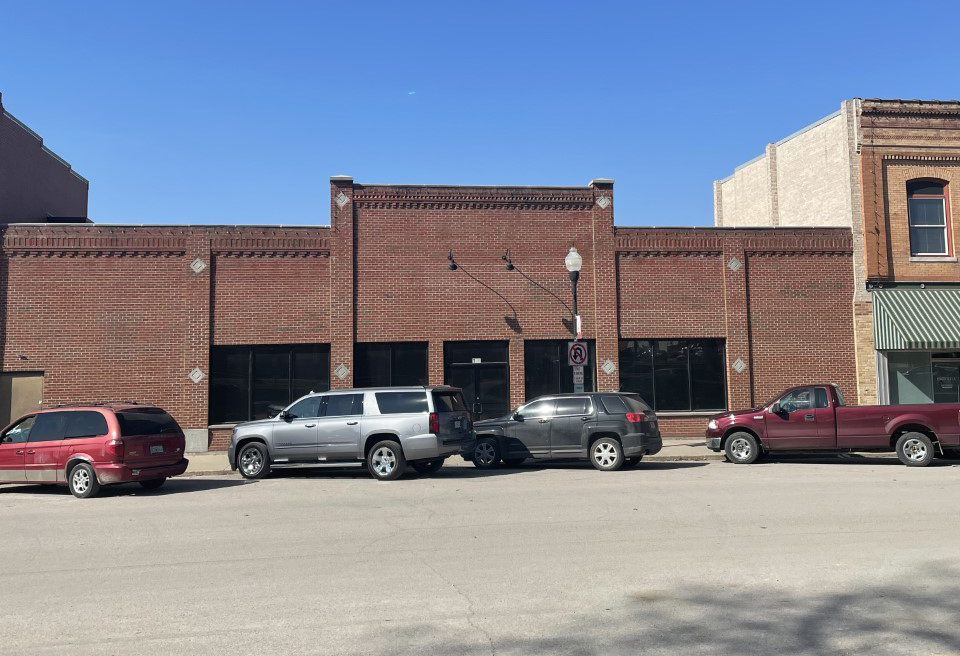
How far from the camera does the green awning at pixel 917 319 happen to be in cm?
2108

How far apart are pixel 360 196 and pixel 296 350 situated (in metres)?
4.68

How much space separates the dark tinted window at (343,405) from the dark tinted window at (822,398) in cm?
963

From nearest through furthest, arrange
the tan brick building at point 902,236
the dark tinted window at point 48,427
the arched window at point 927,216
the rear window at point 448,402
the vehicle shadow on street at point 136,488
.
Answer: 1. the dark tinted window at point 48,427
2. the vehicle shadow on street at point 136,488
3. the rear window at point 448,402
4. the tan brick building at point 902,236
5. the arched window at point 927,216

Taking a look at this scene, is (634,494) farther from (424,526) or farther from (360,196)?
(360,196)

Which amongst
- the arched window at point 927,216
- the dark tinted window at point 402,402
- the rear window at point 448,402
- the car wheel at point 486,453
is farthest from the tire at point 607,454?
the arched window at point 927,216

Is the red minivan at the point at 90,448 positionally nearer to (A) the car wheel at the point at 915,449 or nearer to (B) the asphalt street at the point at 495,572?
(B) the asphalt street at the point at 495,572

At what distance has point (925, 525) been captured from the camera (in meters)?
9.02

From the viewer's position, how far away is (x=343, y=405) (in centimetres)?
1504

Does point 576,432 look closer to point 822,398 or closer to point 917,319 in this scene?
point 822,398

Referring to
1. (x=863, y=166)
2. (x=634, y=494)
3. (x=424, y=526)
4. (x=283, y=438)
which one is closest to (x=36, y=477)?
(x=283, y=438)

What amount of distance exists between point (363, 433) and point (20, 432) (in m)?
6.09

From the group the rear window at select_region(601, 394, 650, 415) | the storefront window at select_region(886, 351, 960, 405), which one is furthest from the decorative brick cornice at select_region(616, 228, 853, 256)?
the rear window at select_region(601, 394, 650, 415)

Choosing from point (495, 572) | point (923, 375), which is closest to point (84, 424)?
point (495, 572)

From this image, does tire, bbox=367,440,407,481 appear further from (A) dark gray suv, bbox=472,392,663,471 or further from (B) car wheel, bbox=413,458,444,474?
(A) dark gray suv, bbox=472,392,663,471
